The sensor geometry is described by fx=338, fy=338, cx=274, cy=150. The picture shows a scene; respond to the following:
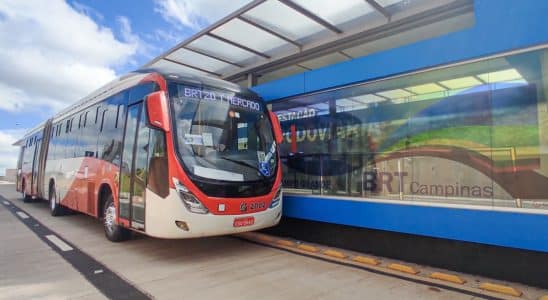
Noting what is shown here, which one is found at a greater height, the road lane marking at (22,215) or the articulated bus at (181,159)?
the articulated bus at (181,159)

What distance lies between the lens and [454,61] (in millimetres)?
4637

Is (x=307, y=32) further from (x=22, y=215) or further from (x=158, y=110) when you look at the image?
(x=22, y=215)

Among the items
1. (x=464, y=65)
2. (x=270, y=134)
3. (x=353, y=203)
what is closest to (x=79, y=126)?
(x=270, y=134)

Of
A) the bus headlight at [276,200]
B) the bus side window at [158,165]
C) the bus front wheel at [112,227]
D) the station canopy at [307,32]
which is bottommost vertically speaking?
the bus front wheel at [112,227]

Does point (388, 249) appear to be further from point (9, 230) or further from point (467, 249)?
point (9, 230)

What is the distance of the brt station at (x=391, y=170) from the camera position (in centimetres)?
408

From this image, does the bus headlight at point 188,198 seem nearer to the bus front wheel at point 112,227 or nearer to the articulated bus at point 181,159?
the articulated bus at point 181,159

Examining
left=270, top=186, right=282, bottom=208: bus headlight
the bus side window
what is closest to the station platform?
left=270, top=186, right=282, bottom=208: bus headlight

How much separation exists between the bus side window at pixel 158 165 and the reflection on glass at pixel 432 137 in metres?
2.89

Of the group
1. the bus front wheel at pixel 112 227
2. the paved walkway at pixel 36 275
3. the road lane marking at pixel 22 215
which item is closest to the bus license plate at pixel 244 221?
the paved walkway at pixel 36 275

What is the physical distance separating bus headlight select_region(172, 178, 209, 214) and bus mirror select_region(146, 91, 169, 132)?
2.72 ft

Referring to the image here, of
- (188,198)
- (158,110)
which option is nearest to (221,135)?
(158,110)

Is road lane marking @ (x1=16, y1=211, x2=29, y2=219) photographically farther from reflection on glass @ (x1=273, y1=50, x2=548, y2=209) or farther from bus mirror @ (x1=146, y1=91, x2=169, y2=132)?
reflection on glass @ (x1=273, y1=50, x2=548, y2=209)

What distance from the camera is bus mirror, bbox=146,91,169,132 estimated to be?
16.1 feet
